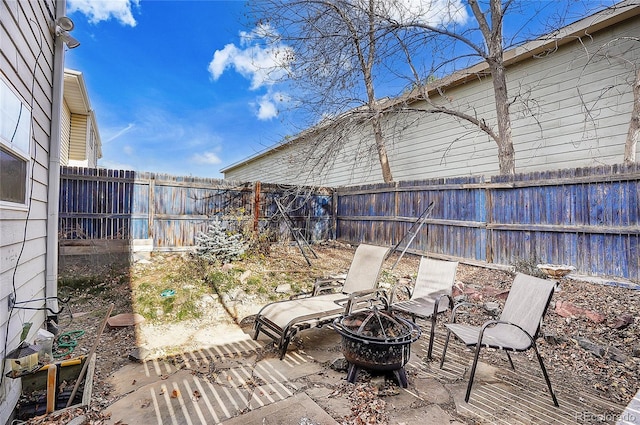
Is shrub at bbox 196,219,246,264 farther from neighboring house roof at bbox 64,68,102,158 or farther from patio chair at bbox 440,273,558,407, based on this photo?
neighboring house roof at bbox 64,68,102,158

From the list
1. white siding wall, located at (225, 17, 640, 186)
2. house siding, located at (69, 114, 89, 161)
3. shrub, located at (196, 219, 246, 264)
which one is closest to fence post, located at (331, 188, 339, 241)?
white siding wall, located at (225, 17, 640, 186)

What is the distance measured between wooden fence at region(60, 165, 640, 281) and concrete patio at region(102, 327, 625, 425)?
9.70 ft

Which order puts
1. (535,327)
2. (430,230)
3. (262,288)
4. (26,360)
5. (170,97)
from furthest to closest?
(170,97) → (430,230) → (262,288) → (535,327) → (26,360)

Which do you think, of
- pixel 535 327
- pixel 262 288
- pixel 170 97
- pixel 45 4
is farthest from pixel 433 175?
pixel 170 97

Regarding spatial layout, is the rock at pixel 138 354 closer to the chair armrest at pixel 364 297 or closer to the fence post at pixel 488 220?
the chair armrest at pixel 364 297

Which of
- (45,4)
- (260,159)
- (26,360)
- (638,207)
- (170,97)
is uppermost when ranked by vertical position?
(170,97)

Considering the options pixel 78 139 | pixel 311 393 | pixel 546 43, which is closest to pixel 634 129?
pixel 546 43

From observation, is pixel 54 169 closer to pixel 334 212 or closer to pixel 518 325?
pixel 518 325

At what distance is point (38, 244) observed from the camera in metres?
3.04

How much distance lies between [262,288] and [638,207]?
5.76 metres

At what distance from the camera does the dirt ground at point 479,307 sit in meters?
2.81

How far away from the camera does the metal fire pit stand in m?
2.42

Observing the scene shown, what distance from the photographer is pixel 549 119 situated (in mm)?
6520

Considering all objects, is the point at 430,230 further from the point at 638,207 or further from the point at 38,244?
the point at 38,244
